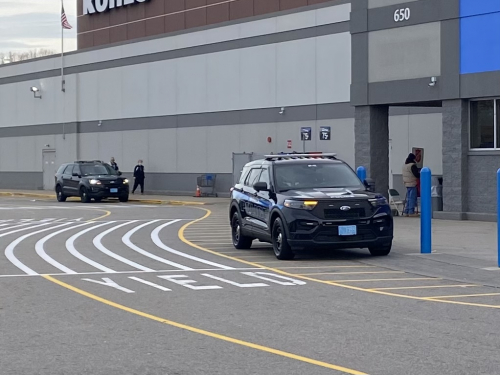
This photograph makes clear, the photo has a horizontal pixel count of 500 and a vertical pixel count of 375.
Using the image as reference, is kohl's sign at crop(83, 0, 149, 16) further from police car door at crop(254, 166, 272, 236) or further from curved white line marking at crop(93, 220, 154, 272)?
police car door at crop(254, 166, 272, 236)

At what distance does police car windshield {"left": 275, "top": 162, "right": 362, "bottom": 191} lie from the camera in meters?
17.5

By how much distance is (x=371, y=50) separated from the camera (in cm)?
2820

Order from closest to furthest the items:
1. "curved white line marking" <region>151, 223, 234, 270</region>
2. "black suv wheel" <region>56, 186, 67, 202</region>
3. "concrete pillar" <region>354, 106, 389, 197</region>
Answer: "curved white line marking" <region>151, 223, 234, 270</region>
"concrete pillar" <region>354, 106, 389, 197</region>
"black suv wheel" <region>56, 186, 67, 202</region>

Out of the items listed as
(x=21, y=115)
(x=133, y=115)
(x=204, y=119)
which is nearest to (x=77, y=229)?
(x=204, y=119)

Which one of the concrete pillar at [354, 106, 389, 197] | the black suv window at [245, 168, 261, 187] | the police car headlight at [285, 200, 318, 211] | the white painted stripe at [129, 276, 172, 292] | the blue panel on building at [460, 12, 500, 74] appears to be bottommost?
the white painted stripe at [129, 276, 172, 292]

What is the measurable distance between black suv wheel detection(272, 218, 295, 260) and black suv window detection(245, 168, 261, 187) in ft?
6.28

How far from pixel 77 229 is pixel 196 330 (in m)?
14.5

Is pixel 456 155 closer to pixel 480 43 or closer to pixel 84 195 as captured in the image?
pixel 480 43

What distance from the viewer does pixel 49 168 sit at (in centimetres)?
5512

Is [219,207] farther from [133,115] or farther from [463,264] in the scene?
[463,264]

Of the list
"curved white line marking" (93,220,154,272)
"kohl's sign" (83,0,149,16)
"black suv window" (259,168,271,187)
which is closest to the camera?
"curved white line marking" (93,220,154,272)

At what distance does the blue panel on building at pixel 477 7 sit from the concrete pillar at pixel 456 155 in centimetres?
234

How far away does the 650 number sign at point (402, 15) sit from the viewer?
→ 26969mm

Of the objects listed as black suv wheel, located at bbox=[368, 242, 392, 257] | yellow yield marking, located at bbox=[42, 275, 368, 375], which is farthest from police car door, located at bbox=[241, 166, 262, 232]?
yellow yield marking, located at bbox=[42, 275, 368, 375]
